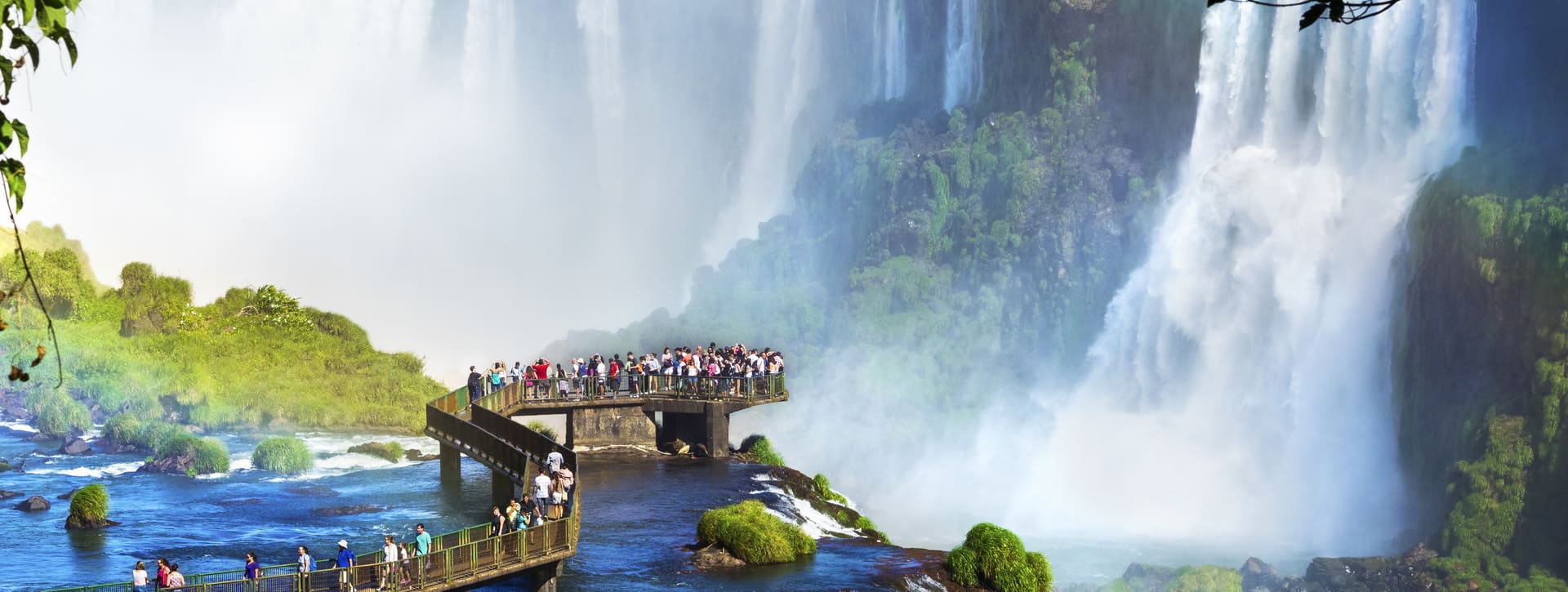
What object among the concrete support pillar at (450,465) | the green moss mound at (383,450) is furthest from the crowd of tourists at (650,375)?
the green moss mound at (383,450)

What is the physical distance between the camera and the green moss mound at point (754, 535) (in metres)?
26.8

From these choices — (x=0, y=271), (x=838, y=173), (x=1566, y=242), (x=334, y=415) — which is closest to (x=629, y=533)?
(x=334, y=415)

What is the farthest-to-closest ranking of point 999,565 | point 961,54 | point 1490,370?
→ point 961,54
point 1490,370
point 999,565

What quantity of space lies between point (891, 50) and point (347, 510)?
78.4 m

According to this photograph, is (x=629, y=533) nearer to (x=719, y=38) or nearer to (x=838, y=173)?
(x=838, y=173)

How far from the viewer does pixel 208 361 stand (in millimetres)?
61062

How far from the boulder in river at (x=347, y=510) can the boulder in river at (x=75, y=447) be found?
15.5m

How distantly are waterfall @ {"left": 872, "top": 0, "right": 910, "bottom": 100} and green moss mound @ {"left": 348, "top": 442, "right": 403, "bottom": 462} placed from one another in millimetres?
66334

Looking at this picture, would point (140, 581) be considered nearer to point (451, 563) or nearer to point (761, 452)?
point (451, 563)

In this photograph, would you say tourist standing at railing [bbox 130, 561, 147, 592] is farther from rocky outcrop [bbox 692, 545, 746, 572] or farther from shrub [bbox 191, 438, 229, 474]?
shrub [bbox 191, 438, 229, 474]

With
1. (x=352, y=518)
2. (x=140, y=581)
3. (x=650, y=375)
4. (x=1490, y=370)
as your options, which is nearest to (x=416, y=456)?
(x=650, y=375)

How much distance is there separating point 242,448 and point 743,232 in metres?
74.3

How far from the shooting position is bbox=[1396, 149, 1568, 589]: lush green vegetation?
49.4 meters

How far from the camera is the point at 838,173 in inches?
4136
